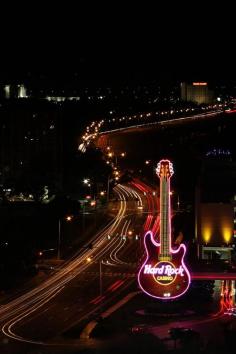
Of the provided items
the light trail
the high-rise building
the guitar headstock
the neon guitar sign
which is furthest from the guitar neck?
the high-rise building

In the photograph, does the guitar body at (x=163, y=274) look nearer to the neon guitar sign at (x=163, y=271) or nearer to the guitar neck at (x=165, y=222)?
the neon guitar sign at (x=163, y=271)

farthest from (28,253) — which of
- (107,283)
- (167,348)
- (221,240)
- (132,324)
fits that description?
(167,348)

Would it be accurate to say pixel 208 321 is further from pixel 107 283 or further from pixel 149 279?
pixel 107 283

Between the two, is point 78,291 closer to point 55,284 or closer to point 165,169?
point 55,284

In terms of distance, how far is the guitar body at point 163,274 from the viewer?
1323 inches

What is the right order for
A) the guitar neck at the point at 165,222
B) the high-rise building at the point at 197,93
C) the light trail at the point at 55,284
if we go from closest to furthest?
1. the guitar neck at the point at 165,222
2. the light trail at the point at 55,284
3. the high-rise building at the point at 197,93

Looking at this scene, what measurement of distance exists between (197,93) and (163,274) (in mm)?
152921

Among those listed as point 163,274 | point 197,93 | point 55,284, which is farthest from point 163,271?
point 197,93

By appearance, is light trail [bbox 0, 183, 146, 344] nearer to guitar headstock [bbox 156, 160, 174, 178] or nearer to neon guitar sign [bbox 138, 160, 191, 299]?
neon guitar sign [bbox 138, 160, 191, 299]

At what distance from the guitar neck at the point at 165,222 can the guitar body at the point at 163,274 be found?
208mm

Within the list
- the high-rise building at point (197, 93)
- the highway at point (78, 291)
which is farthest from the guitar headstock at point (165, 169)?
the high-rise building at point (197, 93)

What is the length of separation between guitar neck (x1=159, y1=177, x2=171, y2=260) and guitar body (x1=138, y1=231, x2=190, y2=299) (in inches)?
8.2

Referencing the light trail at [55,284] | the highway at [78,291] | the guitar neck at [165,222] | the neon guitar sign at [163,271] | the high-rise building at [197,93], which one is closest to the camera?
the highway at [78,291]

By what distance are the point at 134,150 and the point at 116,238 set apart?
6234 cm
